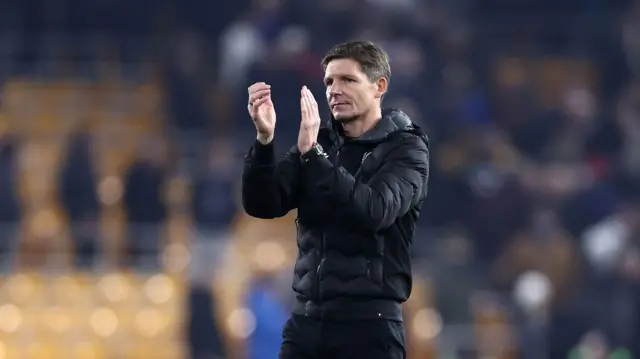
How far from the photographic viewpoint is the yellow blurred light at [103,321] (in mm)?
11227

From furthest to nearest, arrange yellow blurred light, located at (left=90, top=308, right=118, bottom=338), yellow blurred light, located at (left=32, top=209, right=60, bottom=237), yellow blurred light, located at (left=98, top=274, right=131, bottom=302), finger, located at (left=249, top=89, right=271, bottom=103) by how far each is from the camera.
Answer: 1. yellow blurred light, located at (left=32, top=209, right=60, bottom=237)
2. yellow blurred light, located at (left=98, top=274, right=131, bottom=302)
3. yellow blurred light, located at (left=90, top=308, right=118, bottom=338)
4. finger, located at (left=249, top=89, right=271, bottom=103)

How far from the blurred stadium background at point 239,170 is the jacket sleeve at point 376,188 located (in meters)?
5.73

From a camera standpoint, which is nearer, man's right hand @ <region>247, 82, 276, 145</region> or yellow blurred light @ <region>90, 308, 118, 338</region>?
man's right hand @ <region>247, 82, 276, 145</region>

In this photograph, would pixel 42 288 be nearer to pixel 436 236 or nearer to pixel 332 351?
pixel 436 236

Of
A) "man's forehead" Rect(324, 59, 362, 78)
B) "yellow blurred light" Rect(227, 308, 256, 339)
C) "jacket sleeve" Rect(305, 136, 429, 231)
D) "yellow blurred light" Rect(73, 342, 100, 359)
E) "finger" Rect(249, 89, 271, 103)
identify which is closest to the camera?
"jacket sleeve" Rect(305, 136, 429, 231)

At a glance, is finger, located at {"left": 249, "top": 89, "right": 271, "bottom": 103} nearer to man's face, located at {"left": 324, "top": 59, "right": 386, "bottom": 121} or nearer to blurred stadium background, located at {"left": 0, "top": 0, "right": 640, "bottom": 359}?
man's face, located at {"left": 324, "top": 59, "right": 386, "bottom": 121}

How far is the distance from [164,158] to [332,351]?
763 centimetres

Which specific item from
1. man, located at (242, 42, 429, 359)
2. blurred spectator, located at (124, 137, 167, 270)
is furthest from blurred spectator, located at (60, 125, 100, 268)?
man, located at (242, 42, 429, 359)

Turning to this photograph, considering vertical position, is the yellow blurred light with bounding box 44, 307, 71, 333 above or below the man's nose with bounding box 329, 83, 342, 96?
below

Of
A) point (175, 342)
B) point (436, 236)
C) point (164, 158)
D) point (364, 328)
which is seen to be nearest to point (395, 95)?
point (436, 236)

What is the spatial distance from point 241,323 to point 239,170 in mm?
1638

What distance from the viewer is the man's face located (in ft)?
15.7

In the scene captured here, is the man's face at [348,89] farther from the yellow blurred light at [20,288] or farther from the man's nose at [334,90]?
the yellow blurred light at [20,288]

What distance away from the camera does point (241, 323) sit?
10648 mm
